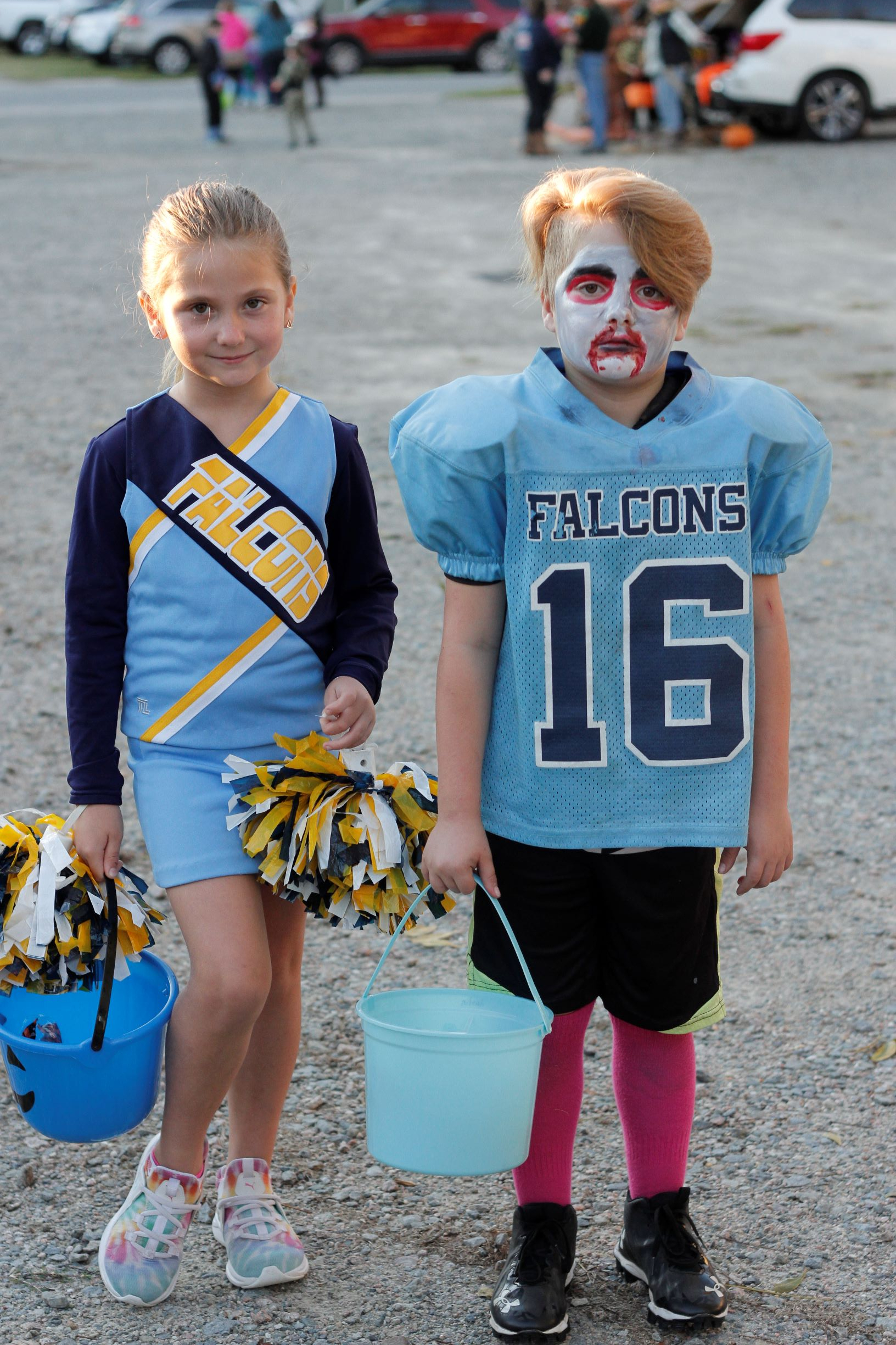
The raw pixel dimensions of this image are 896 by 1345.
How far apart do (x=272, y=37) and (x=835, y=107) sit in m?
10.00

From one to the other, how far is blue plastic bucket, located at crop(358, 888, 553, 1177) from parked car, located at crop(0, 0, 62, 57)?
34450 mm

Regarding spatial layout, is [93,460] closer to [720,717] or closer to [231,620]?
[231,620]

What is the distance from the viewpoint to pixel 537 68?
16.4 meters

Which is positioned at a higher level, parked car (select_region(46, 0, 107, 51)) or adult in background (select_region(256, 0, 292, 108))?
parked car (select_region(46, 0, 107, 51))

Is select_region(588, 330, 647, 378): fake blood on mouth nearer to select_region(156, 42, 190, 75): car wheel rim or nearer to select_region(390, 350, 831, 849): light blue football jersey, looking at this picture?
select_region(390, 350, 831, 849): light blue football jersey

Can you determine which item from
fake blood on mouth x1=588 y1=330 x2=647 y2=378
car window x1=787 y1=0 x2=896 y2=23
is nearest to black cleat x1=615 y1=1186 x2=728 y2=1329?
fake blood on mouth x1=588 y1=330 x2=647 y2=378

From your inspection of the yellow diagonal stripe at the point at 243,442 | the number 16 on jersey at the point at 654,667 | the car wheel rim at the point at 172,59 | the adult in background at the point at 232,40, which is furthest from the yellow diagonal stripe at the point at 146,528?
the car wheel rim at the point at 172,59

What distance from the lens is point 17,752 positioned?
14.5 ft

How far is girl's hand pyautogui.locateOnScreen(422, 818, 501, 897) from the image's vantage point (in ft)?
7.11

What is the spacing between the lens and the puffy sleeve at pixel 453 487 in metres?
2.09

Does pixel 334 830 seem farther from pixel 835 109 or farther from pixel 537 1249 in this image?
pixel 835 109

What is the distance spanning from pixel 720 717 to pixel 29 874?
103cm

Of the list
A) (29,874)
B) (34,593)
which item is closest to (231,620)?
(29,874)

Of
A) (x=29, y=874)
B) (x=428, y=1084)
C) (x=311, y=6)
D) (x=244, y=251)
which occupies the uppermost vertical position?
(x=311, y=6)
